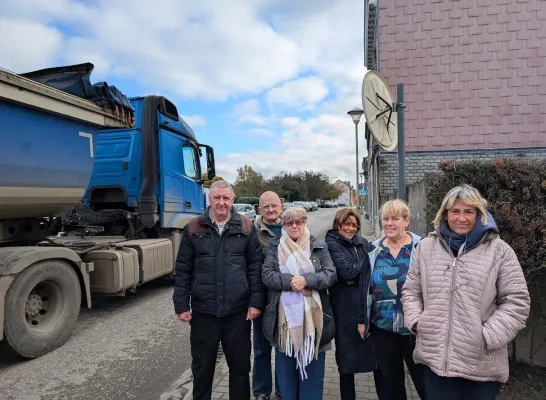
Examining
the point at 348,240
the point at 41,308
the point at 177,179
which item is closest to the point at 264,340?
the point at 348,240

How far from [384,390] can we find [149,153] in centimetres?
538

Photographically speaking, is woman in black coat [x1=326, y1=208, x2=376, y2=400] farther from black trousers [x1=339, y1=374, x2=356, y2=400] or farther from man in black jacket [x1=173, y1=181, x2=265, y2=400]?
man in black jacket [x1=173, y1=181, x2=265, y2=400]

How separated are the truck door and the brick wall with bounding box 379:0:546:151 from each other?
5.58 metres

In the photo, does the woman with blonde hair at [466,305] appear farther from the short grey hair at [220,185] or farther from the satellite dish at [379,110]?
the satellite dish at [379,110]

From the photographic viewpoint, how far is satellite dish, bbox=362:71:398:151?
13.8ft

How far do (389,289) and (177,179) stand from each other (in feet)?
18.3

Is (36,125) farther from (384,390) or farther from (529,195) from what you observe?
(529,195)

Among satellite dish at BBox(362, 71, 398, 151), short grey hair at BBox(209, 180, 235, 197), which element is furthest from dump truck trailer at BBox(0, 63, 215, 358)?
satellite dish at BBox(362, 71, 398, 151)

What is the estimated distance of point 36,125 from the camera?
14.5 ft

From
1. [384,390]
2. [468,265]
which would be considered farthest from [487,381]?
[384,390]

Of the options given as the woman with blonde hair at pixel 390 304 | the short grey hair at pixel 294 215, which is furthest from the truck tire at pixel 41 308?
the woman with blonde hair at pixel 390 304

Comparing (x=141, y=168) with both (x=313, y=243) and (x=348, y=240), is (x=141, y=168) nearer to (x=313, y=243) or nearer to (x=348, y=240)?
(x=313, y=243)

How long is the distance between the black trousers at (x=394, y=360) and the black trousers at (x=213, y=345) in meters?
0.94

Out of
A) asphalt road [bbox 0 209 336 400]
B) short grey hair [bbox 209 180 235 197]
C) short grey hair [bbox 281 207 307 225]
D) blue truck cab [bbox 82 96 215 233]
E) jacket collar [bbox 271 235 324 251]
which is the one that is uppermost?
blue truck cab [bbox 82 96 215 233]
